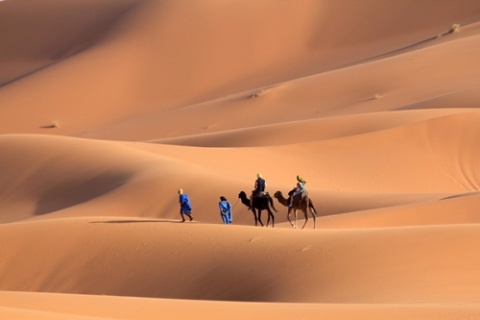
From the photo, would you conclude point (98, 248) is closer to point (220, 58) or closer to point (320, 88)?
point (320, 88)

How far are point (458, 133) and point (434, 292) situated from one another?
785 inches

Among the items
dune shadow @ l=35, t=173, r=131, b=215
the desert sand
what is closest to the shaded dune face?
the desert sand

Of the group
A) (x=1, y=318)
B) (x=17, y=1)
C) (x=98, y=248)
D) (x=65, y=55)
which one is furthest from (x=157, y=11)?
(x=1, y=318)

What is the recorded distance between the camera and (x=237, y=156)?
34.2 m

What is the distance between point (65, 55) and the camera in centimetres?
6656

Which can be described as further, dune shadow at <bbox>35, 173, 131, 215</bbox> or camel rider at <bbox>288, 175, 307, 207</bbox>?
dune shadow at <bbox>35, 173, 131, 215</bbox>

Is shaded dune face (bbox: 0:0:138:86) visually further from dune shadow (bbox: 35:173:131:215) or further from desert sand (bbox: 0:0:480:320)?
dune shadow (bbox: 35:173:131:215)

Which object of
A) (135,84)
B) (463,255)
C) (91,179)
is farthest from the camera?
(135,84)

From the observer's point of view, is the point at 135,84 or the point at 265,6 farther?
the point at 265,6

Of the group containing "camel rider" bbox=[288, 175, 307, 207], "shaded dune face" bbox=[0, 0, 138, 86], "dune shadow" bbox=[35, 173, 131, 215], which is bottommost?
"camel rider" bbox=[288, 175, 307, 207]

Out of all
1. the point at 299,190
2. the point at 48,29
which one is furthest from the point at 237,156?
the point at 48,29

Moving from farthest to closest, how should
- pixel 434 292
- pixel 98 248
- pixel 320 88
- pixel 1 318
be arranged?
1. pixel 320 88
2. pixel 98 248
3. pixel 434 292
4. pixel 1 318

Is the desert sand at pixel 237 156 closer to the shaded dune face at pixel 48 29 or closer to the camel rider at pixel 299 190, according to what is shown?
the shaded dune face at pixel 48 29

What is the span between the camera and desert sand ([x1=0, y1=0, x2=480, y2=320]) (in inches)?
610
